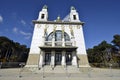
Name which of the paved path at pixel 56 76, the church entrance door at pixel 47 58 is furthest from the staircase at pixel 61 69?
the paved path at pixel 56 76

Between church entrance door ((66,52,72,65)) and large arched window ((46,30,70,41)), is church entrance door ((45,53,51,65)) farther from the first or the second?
large arched window ((46,30,70,41))

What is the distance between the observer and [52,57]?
71.6 feet

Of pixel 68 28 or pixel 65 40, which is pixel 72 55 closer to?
pixel 65 40

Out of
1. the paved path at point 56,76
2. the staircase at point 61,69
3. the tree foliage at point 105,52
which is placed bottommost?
the paved path at point 56,76

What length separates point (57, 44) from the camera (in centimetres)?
2395

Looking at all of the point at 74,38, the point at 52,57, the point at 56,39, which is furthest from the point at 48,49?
the point at 74,38

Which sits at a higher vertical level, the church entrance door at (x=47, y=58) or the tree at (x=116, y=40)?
the tree at (x=116, y=40)

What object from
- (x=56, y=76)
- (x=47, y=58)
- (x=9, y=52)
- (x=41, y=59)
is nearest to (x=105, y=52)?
(x=47, y=58)

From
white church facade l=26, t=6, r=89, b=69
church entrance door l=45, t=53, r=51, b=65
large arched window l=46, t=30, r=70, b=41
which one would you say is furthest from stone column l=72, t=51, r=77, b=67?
church entrance door l=45, t=53, r=51, b=65

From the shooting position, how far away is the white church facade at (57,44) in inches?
858

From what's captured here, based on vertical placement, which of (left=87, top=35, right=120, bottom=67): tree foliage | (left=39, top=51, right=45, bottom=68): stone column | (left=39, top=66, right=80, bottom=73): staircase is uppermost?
(left=87, top=35, right=120, bottom=67): tree foliage

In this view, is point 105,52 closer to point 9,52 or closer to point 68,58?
point 68,58

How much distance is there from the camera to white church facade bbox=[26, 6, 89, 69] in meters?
21.8

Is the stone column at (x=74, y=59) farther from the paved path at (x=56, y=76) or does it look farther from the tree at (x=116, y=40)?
the tree at (x=116, y=40)
